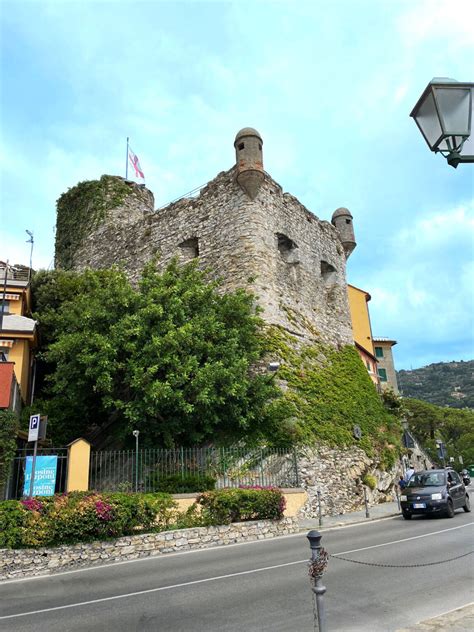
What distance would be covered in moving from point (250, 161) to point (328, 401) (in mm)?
10835

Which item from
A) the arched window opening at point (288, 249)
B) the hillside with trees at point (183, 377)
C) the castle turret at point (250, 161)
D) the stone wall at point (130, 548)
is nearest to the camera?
the stone wall at point (130, 548)

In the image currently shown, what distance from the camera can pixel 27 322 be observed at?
18.1 metres

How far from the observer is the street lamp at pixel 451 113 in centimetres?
411

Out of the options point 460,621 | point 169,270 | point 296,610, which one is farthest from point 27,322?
point 460,621

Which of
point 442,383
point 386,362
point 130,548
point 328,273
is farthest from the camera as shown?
point 442,383

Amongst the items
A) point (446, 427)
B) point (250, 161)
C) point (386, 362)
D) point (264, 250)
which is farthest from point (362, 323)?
point (446, 427)

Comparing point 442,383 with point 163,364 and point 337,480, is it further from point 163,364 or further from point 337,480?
point 163,364

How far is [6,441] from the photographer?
12.0 meters

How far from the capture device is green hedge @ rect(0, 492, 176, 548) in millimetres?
9438

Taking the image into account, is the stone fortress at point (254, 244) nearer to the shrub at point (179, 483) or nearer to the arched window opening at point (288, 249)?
the arched window opening at point (288, 249)

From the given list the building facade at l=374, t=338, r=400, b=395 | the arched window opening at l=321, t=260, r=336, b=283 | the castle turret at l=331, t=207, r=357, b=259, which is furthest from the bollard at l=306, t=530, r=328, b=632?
→ the building facade at l=374, t=338, r=400, b=395

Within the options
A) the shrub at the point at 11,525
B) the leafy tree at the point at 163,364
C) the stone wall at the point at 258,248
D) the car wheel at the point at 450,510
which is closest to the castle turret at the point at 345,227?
the stone wall at the point at 258,248

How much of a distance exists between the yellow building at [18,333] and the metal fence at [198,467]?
16.0 feet

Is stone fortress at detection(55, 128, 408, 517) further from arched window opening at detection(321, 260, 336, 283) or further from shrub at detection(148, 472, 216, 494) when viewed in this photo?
shrub at detection(148, 472, 216, 494)
